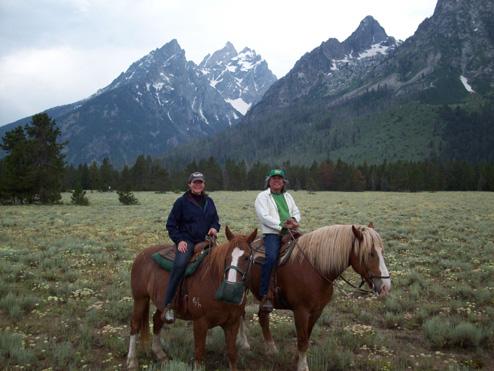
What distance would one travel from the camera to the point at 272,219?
6.36 metres

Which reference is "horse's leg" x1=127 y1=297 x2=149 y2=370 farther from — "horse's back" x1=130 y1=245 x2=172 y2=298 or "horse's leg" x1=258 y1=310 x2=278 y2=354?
"horse's leg" x1=258 y1=310 x2=278 y2=354

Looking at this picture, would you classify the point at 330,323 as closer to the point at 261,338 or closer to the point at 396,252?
the point at 261,338

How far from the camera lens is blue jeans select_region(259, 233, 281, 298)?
246 inches

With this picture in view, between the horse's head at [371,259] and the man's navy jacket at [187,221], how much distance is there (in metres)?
2.57

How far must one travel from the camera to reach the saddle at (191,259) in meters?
5.86

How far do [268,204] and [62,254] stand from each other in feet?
35.1

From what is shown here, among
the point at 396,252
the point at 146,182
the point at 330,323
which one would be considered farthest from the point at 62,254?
the point at 146,182

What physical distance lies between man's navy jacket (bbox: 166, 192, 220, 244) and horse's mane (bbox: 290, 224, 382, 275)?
174 cm

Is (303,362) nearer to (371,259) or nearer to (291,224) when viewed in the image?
(371,259)

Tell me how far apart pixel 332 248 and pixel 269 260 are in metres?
1.11

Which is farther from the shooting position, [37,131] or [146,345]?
[37,131]

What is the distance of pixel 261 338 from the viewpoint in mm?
7496

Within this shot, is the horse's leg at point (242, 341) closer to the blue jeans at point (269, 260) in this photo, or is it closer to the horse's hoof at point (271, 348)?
the horse's hoof at point (271, 348)

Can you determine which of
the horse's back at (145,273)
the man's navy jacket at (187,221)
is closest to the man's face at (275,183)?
the man's navy jacket at (187,221)
